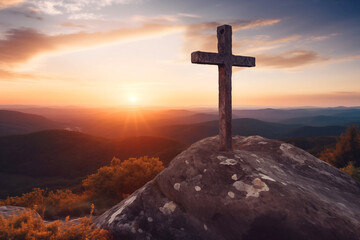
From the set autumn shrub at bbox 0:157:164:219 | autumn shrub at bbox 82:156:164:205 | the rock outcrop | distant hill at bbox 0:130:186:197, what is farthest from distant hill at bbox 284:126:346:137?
the rock outcrop

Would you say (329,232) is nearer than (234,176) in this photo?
Yes

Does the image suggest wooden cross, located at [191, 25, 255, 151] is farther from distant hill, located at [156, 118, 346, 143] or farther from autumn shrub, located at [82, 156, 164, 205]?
distant hill, located at [156, 118, 346, 143]

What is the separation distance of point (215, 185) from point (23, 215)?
459cm

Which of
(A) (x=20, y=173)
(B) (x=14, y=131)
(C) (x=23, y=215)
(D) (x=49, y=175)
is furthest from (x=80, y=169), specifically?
(B) (x=14, y=131)

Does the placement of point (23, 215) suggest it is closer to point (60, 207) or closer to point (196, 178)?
point (196, 178)

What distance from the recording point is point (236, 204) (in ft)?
15.8

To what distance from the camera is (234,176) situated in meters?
5.47

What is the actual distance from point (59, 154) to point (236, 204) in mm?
102731

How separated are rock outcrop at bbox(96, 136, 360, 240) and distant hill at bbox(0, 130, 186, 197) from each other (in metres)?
62.5

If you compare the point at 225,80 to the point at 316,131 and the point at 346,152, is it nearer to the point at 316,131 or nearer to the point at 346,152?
the point at 346,152

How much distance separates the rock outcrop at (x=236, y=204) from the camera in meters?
4.34

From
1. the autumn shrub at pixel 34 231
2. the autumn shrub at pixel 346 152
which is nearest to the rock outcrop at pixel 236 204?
the autumn shrub at pixel 34 231

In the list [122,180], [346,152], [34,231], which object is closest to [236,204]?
[34,231]

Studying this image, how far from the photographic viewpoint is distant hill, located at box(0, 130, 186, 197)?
73763 millimetres
